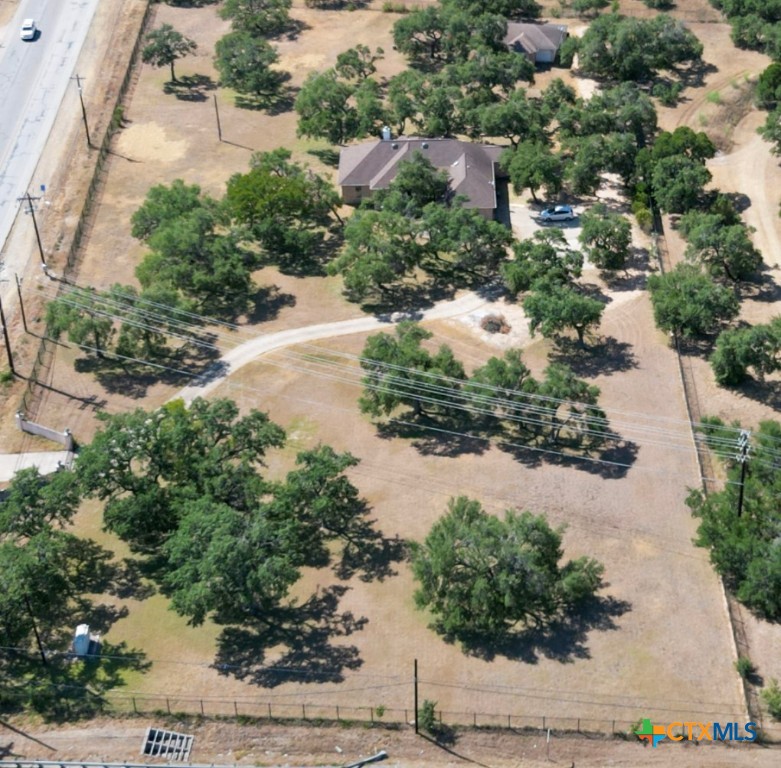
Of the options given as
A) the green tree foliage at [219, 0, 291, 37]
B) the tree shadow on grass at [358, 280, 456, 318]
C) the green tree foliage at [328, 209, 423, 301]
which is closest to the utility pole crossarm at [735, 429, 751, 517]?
the tree shadow on grass at [358, 280, 456, 318]

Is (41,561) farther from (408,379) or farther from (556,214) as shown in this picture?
(556,214)

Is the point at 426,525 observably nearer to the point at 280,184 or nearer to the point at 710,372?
the point at 710,372

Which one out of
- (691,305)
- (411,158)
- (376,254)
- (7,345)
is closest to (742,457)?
(691,305)

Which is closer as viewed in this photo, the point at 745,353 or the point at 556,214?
the point at 745,353

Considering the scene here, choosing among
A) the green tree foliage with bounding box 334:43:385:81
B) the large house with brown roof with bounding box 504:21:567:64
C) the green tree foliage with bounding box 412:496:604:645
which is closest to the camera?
the green tree foliage with bounding box 412:496:604:645

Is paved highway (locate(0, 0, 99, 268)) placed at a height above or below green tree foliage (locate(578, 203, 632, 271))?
below

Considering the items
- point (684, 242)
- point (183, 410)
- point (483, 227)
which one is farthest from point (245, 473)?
point (684, 242)

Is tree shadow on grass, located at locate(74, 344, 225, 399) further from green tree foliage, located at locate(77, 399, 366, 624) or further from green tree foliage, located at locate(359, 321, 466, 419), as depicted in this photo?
green tree foliage, located at locate(359, 321, 466, 419)
